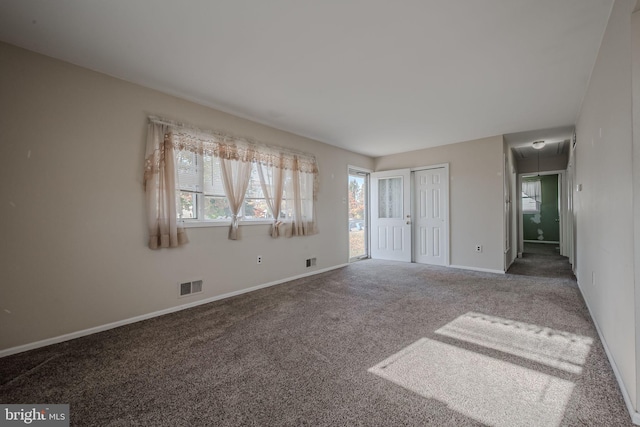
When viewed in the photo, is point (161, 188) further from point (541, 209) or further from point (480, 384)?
point (541, 209)

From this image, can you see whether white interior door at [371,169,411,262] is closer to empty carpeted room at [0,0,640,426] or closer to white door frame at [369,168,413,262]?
white door frame at [369,168,413,262]

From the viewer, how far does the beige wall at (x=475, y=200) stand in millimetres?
4875

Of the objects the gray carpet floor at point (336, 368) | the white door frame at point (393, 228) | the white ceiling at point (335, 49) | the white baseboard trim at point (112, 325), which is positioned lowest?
the gray carpet floor at point (336, 368)

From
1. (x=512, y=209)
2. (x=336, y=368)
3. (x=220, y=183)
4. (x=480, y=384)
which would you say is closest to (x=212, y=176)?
(x=220, y=183)

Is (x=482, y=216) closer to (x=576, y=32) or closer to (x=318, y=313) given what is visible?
(x=576, y=32)

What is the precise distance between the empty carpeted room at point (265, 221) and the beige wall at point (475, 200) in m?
0.82

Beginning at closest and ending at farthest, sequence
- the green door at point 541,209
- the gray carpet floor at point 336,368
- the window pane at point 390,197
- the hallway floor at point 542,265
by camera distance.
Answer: the gray carpet floor at point 336,368 < the hallway floor at point 542,265 < the window pane at point 390,197 < the green door at point 541,209

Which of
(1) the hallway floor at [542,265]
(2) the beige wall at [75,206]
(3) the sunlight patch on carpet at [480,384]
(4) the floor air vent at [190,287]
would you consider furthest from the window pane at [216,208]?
(1) the hallway floor at [542,265]

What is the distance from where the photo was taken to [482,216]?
5055mm

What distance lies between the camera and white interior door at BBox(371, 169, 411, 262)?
601 centimetres

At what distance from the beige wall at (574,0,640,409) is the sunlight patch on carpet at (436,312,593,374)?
0.70 ft

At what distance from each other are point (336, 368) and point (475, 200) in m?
4.56

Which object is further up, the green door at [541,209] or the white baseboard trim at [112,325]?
the green door at [541,209]

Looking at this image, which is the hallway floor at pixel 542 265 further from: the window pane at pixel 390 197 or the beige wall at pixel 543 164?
the window pane at pixel 390 197
